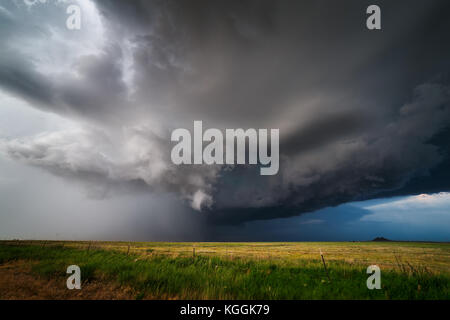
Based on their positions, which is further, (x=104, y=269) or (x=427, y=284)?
(x=104, y=269)

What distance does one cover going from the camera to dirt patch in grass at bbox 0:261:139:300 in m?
6.19

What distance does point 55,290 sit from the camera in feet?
22.2

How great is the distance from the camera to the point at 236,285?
279 inches

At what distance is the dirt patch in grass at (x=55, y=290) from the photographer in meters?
6.19
